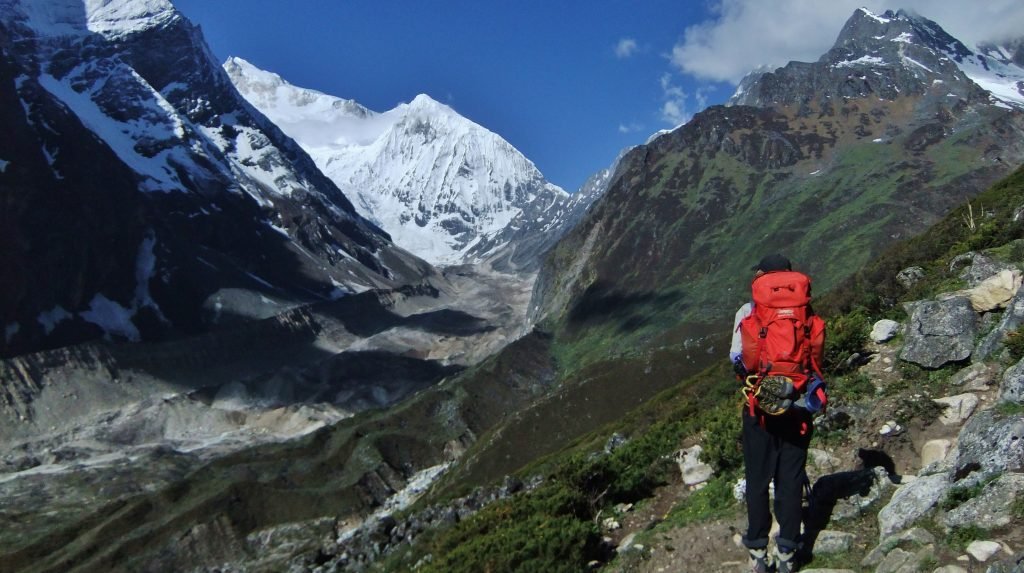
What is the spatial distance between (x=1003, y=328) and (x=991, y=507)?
5020mm

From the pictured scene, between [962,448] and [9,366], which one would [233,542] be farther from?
[9,366]

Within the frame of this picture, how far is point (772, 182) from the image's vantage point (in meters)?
151

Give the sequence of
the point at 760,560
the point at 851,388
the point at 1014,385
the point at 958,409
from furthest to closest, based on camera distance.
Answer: the point at 851,388, the point at 958,409, the point at 1014,385, the point at 760,560

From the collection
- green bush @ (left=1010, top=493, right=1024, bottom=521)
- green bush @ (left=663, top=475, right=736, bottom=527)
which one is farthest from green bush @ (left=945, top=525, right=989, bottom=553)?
green bush @ (left=663, top=475, right=736, bottom=527)

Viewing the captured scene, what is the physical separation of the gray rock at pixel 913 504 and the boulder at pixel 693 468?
17.4 ft

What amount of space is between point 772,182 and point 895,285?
13864 centimetres

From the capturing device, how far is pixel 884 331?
51.3ft

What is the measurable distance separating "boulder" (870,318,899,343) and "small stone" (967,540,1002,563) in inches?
333

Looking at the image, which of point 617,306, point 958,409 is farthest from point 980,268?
point 617,306

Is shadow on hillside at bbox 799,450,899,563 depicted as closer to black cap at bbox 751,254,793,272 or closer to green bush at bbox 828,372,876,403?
green bush at bbox 828,372,876,403

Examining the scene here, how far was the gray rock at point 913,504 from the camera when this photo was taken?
881cm

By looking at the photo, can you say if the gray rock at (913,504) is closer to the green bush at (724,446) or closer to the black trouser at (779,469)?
the black trouser at (779,469)

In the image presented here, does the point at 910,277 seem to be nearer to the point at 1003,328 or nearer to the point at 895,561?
Result: the point at 1003,328

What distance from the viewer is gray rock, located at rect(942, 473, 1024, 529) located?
7879mm
